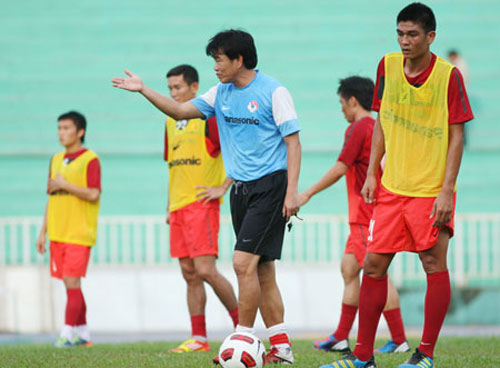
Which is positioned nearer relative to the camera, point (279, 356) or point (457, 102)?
point (457, 102)

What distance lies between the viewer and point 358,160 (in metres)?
7.46

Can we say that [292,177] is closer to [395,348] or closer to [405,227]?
[405,227]

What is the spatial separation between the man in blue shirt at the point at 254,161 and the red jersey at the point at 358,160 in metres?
1.06

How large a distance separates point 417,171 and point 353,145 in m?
1.84

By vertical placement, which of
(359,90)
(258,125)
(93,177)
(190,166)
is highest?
(359,90)

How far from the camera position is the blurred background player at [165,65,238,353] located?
311 inches

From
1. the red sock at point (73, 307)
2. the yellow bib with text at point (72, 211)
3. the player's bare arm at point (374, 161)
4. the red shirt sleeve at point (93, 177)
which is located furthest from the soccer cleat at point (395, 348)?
the red shirt sleeve at point (93, 177)

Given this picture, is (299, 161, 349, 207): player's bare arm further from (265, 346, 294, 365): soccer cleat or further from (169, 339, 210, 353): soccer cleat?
(169, 339, 210, 353): soccer cleat

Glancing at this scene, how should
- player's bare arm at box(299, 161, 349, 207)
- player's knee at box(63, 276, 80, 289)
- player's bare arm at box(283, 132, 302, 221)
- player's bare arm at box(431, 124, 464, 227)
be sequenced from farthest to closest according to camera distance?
player's knee at box(63, 276, 80, 289), player's bare arm at box(299, 161, 349, 207), player's bare arm at box(283, 132, 302, 221), player's bare arm at box(431, 124, 464, 227)

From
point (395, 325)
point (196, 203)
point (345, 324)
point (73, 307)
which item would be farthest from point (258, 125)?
point (73, 307)

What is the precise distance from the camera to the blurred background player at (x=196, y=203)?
25.9ft

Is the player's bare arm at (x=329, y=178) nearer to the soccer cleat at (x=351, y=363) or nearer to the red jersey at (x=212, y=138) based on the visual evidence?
the red jersey at (x=212, y=138)

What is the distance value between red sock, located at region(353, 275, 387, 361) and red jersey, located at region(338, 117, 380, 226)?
1780 millimetres

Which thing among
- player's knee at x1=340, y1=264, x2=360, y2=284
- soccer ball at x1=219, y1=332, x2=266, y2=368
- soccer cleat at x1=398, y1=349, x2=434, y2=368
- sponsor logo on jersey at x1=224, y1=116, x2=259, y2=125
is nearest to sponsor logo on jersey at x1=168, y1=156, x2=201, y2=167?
player's knee at x1=340, y1=264, x2=360, y2=284
